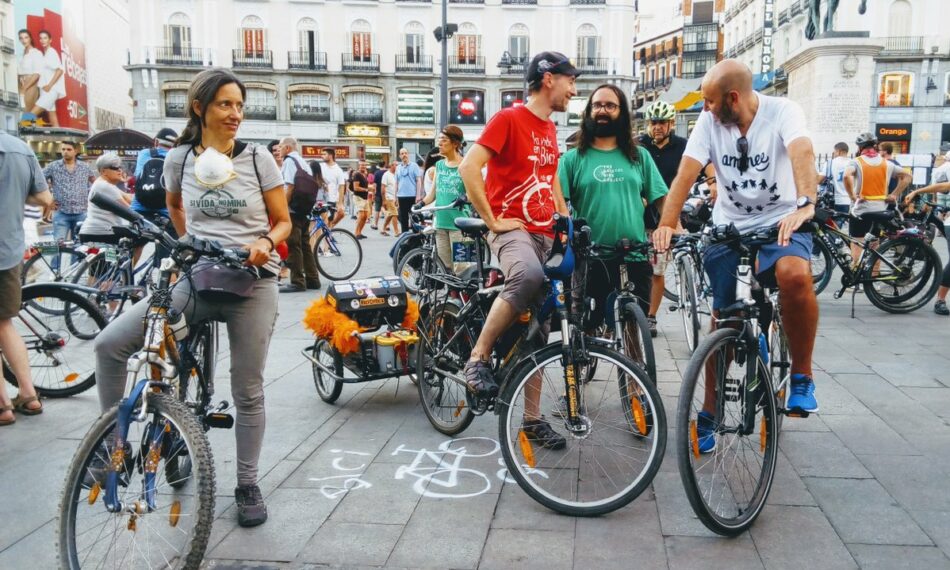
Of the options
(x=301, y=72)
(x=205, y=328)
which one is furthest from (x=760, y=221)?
(x=301, y=72)

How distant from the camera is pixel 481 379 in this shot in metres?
3.89

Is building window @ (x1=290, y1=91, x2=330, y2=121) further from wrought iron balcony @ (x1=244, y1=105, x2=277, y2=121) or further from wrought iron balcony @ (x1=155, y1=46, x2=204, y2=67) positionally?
wrought iron balcony @ (x1=155, y1=46, x2=204, y2=67)

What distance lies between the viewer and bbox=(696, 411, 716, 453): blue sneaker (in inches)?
133

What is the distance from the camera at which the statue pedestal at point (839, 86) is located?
901 inches

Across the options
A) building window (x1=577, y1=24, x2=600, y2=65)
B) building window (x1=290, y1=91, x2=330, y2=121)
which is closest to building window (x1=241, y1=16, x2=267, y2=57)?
building window (x1=290, y1=91, x2=330, y2=121)

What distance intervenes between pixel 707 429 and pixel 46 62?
208 ft

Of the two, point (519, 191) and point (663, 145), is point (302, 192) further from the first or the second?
point (519, 191)

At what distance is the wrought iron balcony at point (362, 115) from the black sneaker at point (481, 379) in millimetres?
44714

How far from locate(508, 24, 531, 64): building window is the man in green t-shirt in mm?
45197

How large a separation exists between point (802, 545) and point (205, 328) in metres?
2.59

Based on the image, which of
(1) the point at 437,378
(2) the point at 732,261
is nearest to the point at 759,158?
(2) the point at 732,261

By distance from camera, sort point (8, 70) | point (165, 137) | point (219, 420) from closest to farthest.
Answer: point (219, 420)
point (165, 137)
point (8, 70)

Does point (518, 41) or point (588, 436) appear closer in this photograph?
point (588, 436)

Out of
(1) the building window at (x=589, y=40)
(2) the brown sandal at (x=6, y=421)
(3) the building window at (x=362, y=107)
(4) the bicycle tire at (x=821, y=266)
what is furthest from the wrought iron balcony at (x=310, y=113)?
(2) the brown sandal at (x=6, y=421)
